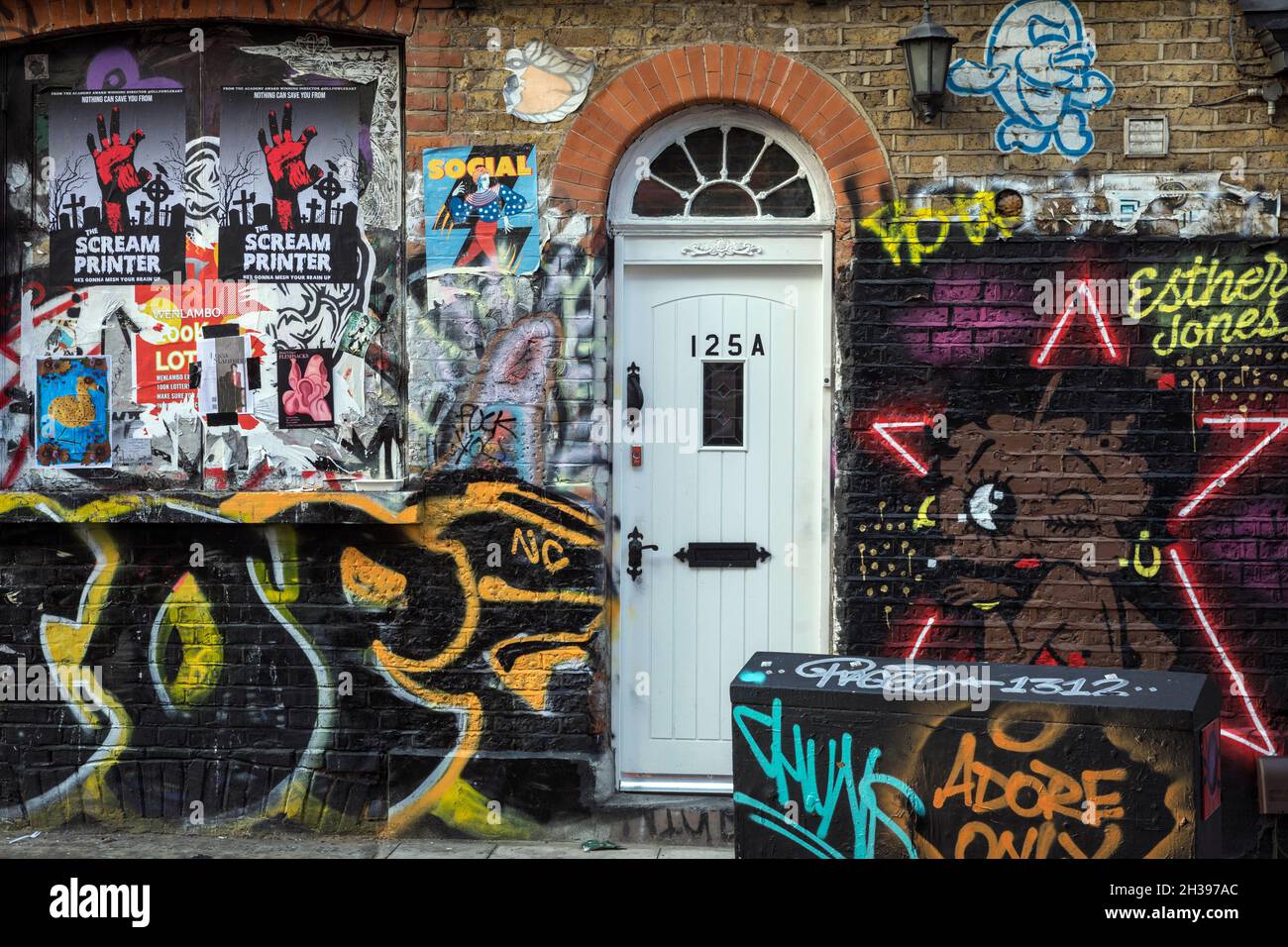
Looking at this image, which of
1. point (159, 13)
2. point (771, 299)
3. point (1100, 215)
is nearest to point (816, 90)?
point (771, 299)

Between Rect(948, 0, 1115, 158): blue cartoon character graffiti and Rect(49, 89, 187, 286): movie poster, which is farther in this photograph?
Rect(49, 89, 187, 286): movie poster

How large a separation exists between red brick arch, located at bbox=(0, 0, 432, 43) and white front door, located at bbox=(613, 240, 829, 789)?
1.63 m

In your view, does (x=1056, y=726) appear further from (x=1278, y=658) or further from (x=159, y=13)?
(x=159, y=13)

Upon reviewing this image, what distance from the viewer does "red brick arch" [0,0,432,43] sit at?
21.3 feet

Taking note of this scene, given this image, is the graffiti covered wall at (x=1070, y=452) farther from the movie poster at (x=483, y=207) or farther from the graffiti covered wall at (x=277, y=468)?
the movie poster at (x=483, y=207)

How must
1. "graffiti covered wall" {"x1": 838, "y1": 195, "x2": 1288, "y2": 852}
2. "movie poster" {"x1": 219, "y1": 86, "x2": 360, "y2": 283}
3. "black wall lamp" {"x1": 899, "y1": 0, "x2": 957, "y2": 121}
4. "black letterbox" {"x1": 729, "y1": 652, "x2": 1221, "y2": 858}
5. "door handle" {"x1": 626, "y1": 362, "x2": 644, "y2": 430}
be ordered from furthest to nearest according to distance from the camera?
"movie poster" {"x1": 219, "y1": 86, "x2": 360, "y2": 283}
"door handle" {"x1": 626, "y1": 362, "x2": 644, "y2": 430}
"graffiti covered wall" {"x1": 838, "y1": 195, "x2": 1288, "y2": 852}
"black wall lamp" {"x1": 899, "y1": 0, "x2": 957, "y2": 121}
"black letterbox" {"x1": 729, "y1": 652, "x2": 1221, "y2": 858}

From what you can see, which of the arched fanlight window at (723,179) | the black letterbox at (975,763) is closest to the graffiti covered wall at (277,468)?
the arched fanlight window at (723,179)

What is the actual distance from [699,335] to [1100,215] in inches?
75.1

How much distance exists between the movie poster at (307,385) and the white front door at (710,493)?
1.42m

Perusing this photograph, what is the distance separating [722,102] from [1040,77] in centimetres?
145

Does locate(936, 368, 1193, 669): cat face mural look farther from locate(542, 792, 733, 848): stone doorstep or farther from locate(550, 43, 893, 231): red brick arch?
locate(542, 792, 733, 848): stone doorstep

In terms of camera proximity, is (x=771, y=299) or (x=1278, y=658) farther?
(x=771, y=299)

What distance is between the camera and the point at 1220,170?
6.22 meters

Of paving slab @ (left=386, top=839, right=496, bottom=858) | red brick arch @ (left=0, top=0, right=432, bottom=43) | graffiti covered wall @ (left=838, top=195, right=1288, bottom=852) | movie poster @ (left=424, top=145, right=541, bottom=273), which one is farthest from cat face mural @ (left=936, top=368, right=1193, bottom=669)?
red brick arch @ (left=0, top=0, right=432, bottom=43)
